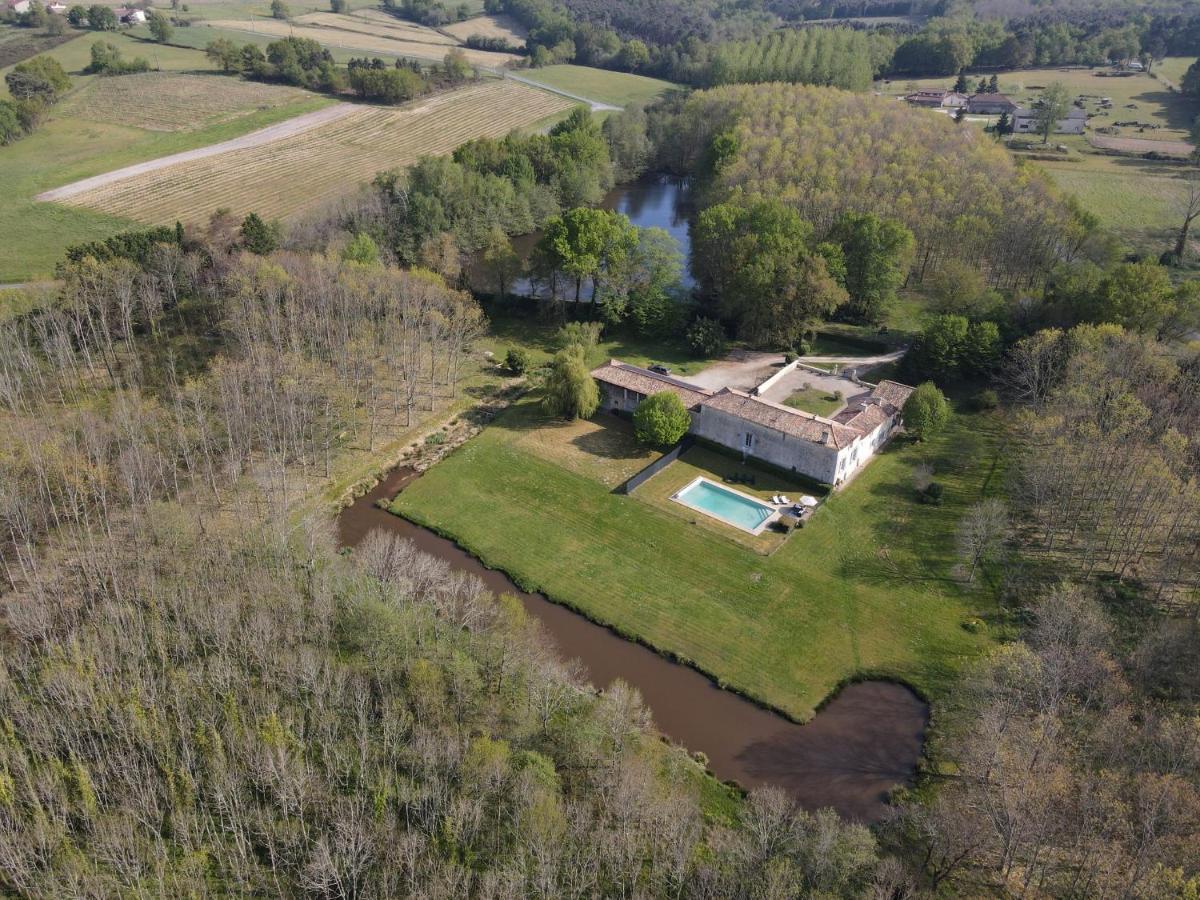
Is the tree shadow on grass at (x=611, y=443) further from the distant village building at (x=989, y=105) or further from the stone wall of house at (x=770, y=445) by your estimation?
the distant village building at (x=989, y=105)

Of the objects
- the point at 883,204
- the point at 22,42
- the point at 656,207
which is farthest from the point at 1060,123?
the point at 22,42

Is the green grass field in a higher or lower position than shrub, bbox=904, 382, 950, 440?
higher

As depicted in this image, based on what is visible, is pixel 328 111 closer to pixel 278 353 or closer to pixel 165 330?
pixel 165 330

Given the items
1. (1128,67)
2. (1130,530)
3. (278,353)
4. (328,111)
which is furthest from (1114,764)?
(1128,67)

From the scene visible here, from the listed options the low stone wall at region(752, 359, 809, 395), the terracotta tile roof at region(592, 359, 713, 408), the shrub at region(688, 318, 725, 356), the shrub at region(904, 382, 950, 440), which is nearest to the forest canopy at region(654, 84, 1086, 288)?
the shrub at region(688, 318, 725, 356)

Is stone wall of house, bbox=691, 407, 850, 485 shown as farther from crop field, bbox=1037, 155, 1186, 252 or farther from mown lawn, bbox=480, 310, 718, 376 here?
crop field, bbox=1037, 155, 1186, 252
